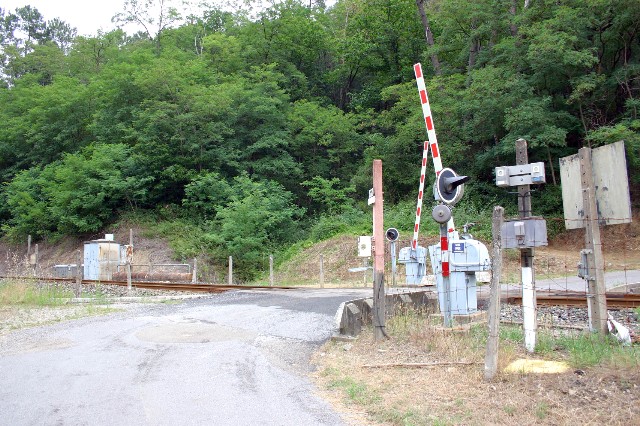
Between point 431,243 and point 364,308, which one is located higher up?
point 431,243

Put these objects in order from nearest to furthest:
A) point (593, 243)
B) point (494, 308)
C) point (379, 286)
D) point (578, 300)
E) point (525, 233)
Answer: point (494, 308) < point (525, 233) < point (593, 243) < point (379, 286) < point (578, 300)

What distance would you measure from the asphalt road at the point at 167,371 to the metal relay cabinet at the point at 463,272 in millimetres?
2235

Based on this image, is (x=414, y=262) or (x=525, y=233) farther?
(x=414, y=262)

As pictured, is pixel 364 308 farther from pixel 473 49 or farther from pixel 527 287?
pixel 473 49

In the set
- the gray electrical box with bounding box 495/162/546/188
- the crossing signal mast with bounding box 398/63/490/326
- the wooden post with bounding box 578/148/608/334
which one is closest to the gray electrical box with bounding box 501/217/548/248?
the gray electrical box with bounding box 495/162/546/188

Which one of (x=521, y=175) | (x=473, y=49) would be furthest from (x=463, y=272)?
(x=473, y=49)

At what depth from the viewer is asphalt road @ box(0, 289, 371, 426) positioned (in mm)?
5273

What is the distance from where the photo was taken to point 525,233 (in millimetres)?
6645

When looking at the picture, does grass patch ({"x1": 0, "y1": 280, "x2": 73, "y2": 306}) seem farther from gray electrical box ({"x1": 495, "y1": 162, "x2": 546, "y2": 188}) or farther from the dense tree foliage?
the dense tree foliage

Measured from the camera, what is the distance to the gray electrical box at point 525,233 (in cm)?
658

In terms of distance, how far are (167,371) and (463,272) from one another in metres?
4.60

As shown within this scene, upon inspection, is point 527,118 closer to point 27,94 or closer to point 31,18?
point 27,94

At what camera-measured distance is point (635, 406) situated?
4.66 m

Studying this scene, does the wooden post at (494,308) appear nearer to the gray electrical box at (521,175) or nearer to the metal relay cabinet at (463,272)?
the gray electrical box at (521,175)
